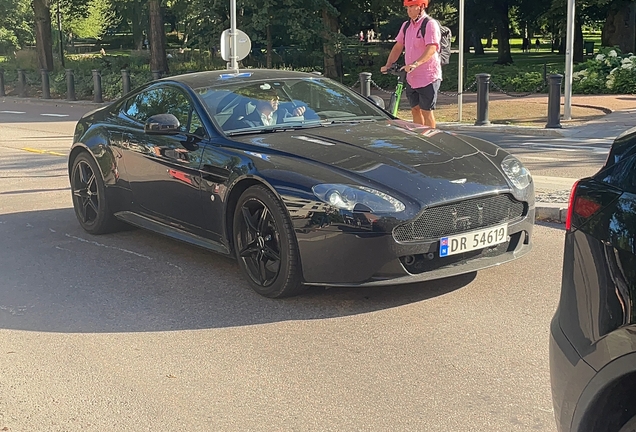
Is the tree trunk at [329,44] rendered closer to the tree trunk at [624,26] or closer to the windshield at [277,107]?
the tree trunk at [624,26]

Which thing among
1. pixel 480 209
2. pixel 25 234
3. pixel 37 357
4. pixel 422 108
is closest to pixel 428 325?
pixel 480 209

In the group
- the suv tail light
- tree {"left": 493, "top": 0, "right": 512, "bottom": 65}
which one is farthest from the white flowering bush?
tree {"left": 493, "top": 0, "right": 512, "bottom": 65}

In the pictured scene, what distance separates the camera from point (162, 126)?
20.4 feet

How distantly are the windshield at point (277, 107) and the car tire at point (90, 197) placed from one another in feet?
5.07

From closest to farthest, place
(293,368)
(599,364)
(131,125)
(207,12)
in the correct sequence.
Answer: (599,364) < (293,368) < (131,125) < (207,12)

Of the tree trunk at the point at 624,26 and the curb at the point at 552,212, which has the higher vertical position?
A: the tree trunk at the point at 624,26

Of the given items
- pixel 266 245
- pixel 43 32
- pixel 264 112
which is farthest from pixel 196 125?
pixel 43 32

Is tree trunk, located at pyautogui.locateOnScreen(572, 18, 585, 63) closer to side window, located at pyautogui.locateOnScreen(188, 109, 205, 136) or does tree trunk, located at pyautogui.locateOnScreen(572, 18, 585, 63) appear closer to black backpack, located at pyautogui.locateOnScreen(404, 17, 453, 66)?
black backpack, located at pyautogui.locateOnScreen(404, 17, 453, 66)

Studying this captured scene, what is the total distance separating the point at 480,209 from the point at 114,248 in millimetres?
3396

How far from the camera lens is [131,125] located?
707 cm

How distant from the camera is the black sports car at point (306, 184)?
499 centimetres

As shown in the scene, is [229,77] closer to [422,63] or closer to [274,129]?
[274,129]

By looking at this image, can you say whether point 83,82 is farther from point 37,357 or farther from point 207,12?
point 37,357

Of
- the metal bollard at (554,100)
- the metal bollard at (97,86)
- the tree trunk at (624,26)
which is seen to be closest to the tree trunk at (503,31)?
the tree trunk at (624,26)
